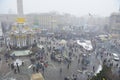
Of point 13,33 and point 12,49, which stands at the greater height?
point 13,33

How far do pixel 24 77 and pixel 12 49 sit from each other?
10.5 m

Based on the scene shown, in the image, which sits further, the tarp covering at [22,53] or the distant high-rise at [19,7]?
the distant high-rise at [19,7]

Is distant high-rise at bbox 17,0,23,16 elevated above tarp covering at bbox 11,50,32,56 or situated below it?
above

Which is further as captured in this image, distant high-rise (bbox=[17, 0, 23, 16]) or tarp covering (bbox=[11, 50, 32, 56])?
distant high-rise (bbox=[17, 0, 23, 16])

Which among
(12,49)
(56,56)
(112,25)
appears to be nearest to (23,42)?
(12,49)

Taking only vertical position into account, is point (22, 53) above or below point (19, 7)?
below

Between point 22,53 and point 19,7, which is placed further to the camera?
point 19,7

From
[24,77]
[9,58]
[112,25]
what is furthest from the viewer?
[112,25]

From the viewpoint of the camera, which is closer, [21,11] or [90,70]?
[90,70]

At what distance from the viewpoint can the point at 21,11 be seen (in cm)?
3238

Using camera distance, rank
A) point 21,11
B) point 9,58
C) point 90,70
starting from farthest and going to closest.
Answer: point 21,11
point 9,58
point 90,70

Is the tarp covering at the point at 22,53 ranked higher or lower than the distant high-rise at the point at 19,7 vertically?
lower

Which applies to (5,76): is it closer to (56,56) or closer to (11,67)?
(11,67)

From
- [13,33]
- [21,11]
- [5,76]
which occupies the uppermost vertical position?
[21,11]
